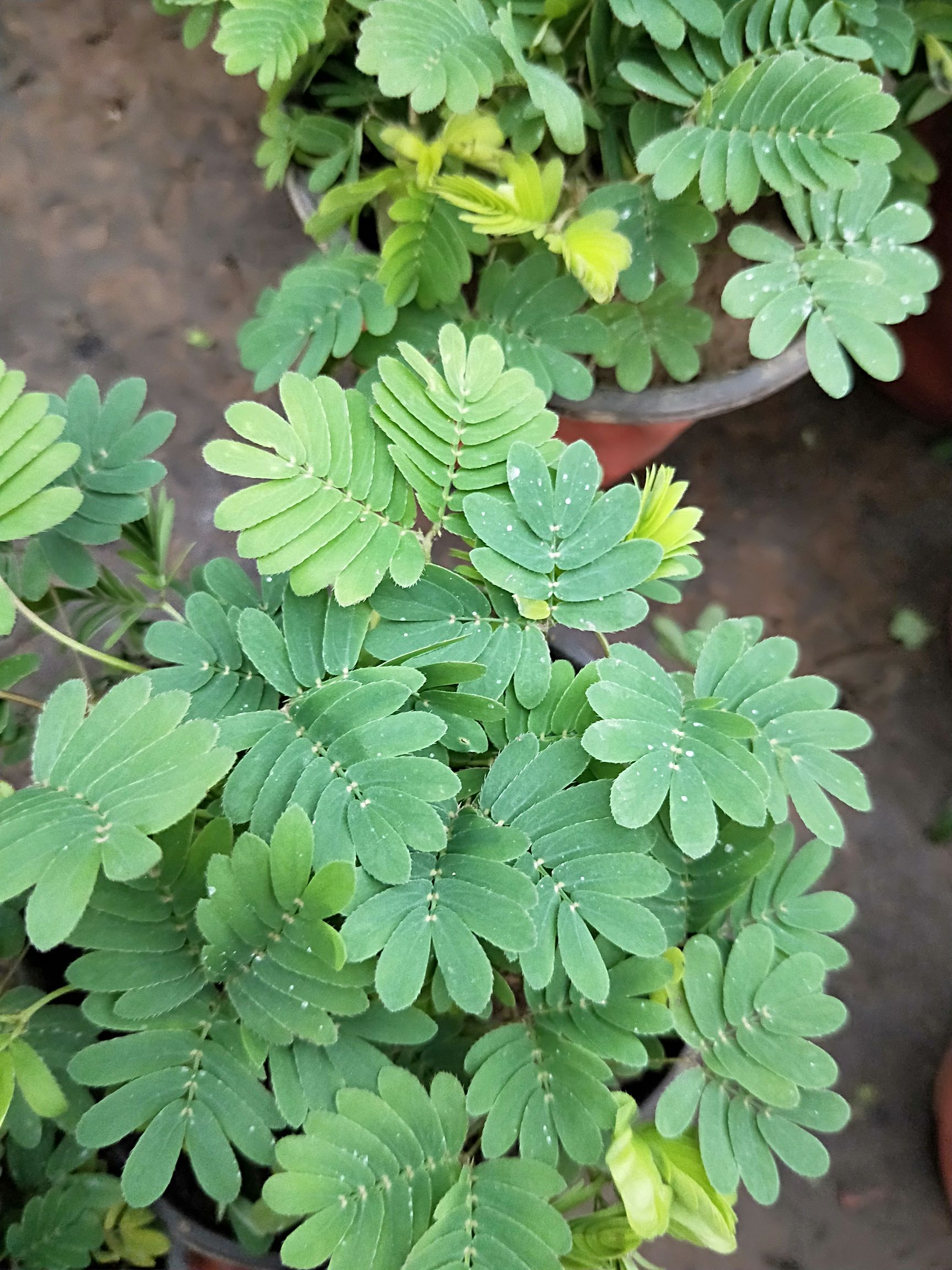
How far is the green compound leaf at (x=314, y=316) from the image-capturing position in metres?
0.96

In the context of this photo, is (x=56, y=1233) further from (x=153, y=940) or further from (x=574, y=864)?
(x=574, y=864)

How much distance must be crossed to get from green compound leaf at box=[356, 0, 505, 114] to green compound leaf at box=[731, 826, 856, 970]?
76 cm

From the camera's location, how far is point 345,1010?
618 mm

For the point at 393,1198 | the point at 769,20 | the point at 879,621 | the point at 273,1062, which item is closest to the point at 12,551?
the point at 273,1062

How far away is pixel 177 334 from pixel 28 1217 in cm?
148

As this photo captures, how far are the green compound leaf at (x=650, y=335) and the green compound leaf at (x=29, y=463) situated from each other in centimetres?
64

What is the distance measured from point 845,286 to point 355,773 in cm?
69

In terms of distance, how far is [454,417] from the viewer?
71cm

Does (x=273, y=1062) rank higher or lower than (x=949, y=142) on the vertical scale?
lower

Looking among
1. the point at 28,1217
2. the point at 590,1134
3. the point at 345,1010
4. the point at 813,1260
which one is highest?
the point at 345,1010

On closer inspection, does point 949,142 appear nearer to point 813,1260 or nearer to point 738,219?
point 738,219

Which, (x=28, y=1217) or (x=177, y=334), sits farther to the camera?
(x=177, y=334)

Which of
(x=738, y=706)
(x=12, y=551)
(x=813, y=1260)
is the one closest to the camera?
(x=738, y=706)

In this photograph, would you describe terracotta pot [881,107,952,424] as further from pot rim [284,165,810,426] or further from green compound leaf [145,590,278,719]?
green compound leaf [145,590,278,719]
